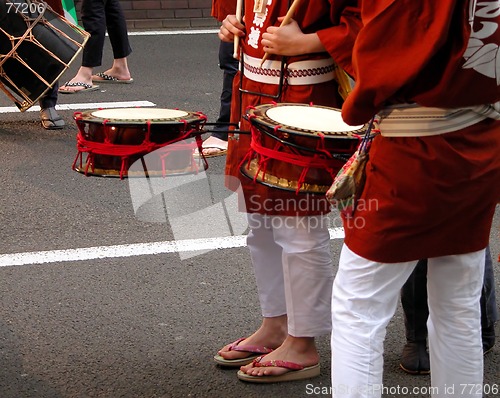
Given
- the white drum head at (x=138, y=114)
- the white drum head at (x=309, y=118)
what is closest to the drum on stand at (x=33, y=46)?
the white drum head at (x=138, y=114)

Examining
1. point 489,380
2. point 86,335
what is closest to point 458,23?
point 489,380

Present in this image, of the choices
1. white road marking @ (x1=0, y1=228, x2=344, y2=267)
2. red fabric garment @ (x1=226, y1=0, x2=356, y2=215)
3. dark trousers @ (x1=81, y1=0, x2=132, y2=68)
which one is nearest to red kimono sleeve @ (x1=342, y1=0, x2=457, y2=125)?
red fabric garment @ (x1=226, y1=0, x2=356, y2=215)

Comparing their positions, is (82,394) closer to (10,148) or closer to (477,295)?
(477,295)

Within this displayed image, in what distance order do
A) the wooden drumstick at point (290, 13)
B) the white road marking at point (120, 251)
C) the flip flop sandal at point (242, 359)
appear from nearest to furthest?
the wooden drumstick at point (290, 13)
the flip flop sandal at point (242, 359)
the white road marking at point (120, 251)

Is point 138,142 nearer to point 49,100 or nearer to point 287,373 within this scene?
point 287,373

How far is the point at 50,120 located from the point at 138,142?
153 inches

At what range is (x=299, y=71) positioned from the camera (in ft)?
9.33

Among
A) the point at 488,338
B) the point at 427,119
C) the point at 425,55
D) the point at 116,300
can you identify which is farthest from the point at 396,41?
the point at 116,300

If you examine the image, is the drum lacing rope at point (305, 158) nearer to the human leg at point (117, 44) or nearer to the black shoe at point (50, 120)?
the black shoe at point (50, 120)

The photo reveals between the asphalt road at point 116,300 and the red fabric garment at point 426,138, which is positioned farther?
the asphalt road at point 116,300

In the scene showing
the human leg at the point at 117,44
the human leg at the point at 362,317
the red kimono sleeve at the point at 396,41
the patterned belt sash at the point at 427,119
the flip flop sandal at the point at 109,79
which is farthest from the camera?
the flip flop sandal at the point at 109,79

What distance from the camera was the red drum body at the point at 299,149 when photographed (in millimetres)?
2516

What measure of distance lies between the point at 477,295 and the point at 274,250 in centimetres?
93

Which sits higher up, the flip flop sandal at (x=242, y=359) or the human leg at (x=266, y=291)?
the human leg at (x=266, y=291)
